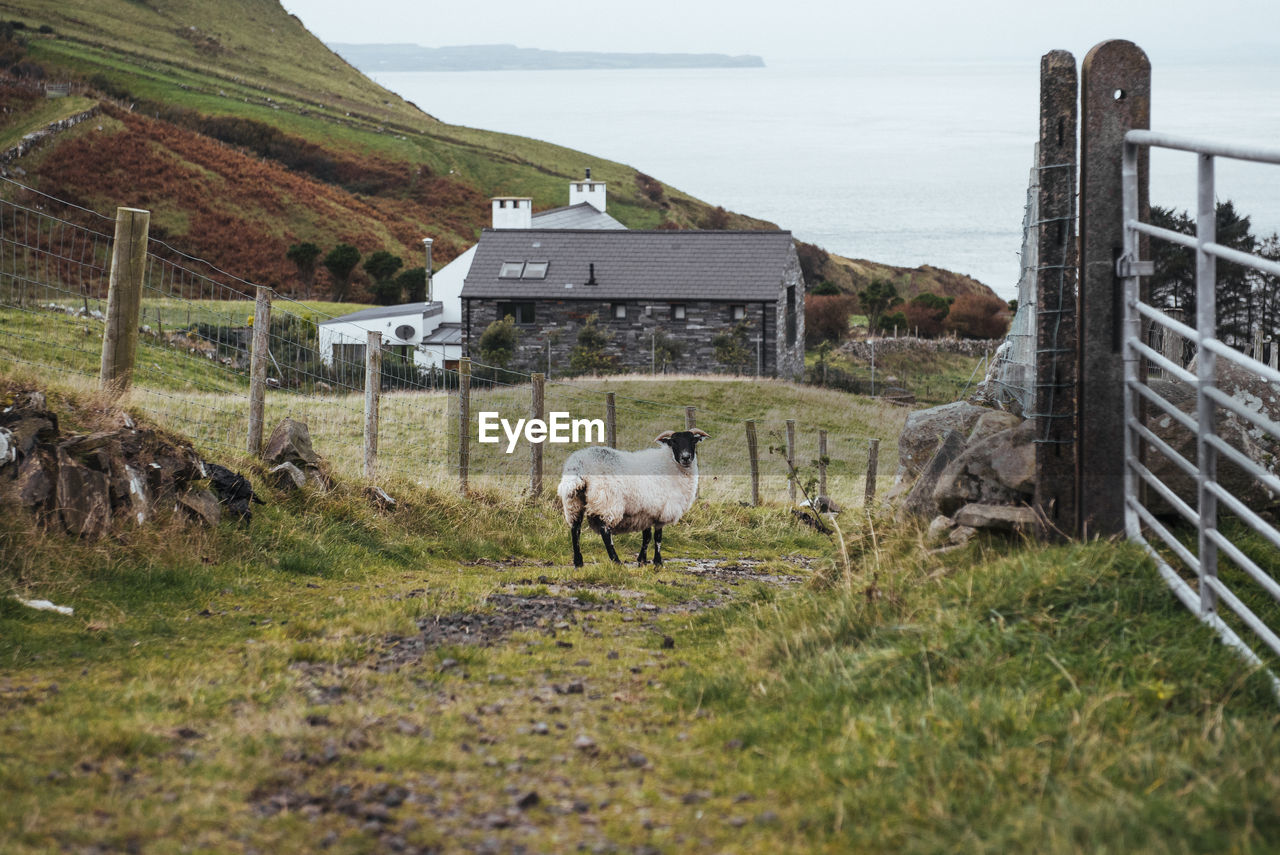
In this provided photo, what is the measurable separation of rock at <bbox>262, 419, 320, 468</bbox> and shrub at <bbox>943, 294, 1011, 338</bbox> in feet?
233

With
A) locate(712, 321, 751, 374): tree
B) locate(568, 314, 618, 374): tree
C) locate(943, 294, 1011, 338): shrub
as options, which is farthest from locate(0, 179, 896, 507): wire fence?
locate(943, 294, 1011, 338): shrub

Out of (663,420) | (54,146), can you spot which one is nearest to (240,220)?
(54,146)

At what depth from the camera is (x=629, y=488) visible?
11195 millimetres

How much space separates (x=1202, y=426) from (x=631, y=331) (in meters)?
53.2

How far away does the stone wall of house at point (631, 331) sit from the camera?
57.0 meters

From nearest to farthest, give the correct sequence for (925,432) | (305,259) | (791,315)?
(925,432) < (791,315) < (305,259)

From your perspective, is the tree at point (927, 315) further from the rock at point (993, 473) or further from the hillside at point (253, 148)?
the rock at point (993, 473)

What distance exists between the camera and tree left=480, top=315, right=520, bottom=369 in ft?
182

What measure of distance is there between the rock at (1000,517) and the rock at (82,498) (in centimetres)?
623

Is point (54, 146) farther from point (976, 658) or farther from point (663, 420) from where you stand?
point (976, 658)

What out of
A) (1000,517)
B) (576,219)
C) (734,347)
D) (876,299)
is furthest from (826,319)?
(1000,517)

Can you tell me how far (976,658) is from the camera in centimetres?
501

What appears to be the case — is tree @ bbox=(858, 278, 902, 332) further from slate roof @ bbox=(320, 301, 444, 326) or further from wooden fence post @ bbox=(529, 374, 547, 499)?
wooden fence post @ bbox=(529, 374, 547, 499)

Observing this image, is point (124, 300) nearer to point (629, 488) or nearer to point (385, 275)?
point (629, 488)
